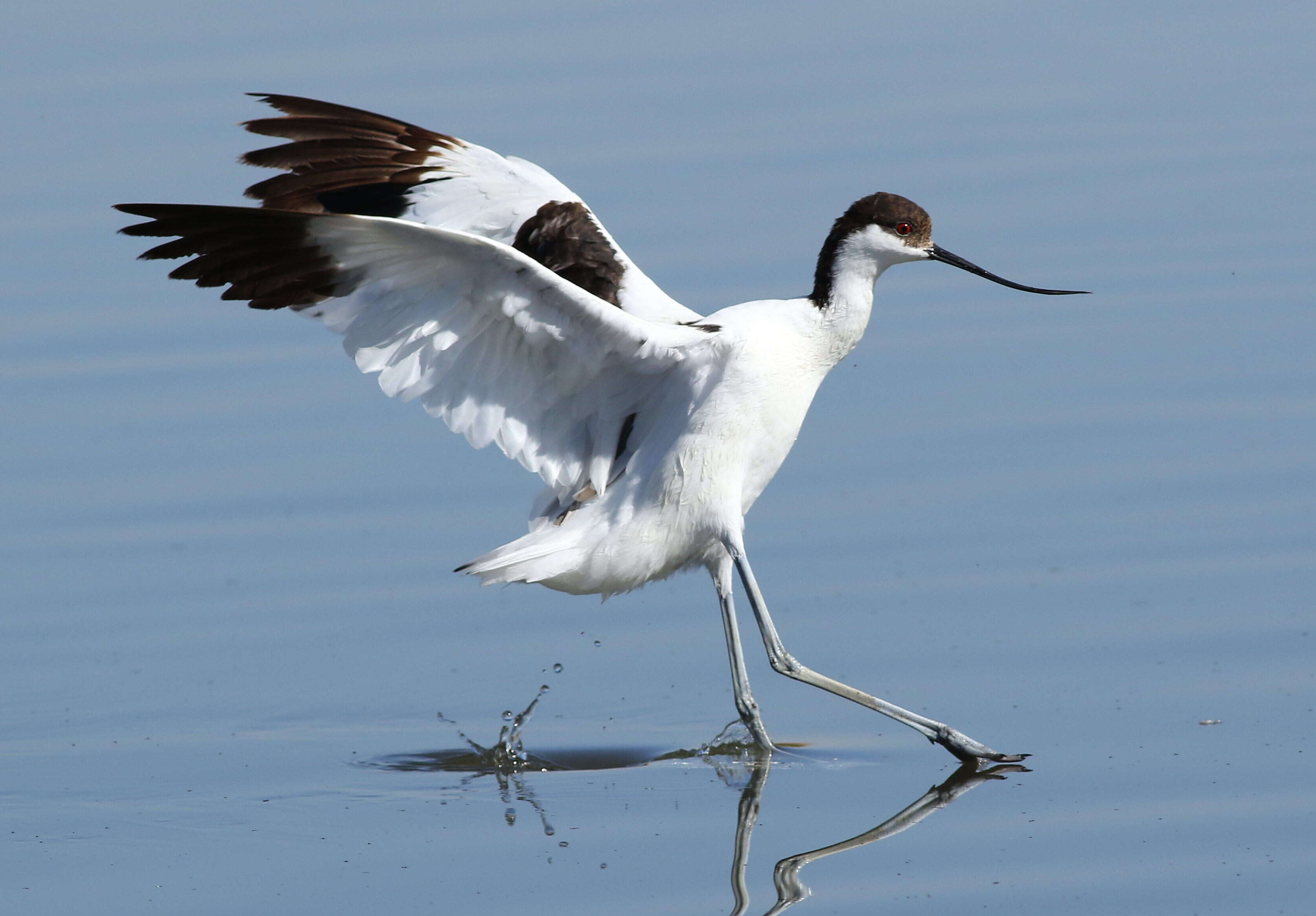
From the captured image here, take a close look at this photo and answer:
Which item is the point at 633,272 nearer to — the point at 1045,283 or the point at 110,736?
the point at 110,736

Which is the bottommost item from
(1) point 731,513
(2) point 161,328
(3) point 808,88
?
(1) point 731,513

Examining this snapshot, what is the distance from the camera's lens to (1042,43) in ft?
48.7

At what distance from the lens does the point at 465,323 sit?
679 cm

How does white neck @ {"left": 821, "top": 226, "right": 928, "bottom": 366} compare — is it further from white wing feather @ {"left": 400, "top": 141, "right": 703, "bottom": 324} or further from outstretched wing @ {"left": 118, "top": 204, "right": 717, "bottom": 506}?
white wing feather @ {"left": 400, "top": 141, "right": 703, "bottom": 324}

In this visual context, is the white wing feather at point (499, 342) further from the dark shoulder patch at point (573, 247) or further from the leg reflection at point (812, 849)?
the leg reflection at point (812, 849)

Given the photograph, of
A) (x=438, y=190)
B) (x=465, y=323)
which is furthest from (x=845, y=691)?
(x=438, y=190)

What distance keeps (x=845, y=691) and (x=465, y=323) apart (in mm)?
1819

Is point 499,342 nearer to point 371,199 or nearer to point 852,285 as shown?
point 852,285

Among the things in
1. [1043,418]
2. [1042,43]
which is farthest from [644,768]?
[1042,43]

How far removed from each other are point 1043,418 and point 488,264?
3.73m

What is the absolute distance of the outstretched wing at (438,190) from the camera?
7.89 m

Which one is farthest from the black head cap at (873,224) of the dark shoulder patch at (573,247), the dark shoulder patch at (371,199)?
the dark shoulder patch at (371,199)

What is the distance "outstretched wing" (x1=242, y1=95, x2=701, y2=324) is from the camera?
25.9 ft

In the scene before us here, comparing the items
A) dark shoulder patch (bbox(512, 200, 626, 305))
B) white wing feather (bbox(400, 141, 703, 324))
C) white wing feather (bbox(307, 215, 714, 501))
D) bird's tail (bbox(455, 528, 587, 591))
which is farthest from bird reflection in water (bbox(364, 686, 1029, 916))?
white wing feather (bbox(400, 141, 703, 324))
